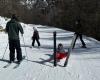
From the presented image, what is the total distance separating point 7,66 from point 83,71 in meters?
2.75

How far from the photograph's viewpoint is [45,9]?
117375mm

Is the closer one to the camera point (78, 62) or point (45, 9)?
point (78, 62)

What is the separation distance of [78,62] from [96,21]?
3523 centimetres

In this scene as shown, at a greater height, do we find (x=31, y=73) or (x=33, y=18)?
(x=31, y=73)

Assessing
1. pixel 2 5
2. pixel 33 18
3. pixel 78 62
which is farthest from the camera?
pixel 33 18

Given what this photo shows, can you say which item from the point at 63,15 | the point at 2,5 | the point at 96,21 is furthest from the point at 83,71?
the point at 63,15

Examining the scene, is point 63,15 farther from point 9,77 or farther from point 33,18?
point 9,77

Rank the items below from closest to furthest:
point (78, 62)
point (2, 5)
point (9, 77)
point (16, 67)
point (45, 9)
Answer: point (9, 77), point (16, 67), point (78, 62), point (2, 5), point (45, 9)

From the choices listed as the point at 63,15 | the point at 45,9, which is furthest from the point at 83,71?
the point at 45,9

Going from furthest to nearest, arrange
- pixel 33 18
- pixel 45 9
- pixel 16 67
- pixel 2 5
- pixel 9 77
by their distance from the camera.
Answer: pixel 45 9 → pixel 33 18 → pixel 2 5 → pixel 16 67 → pixel 9 77

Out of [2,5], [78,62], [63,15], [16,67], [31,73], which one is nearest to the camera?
[31,73]

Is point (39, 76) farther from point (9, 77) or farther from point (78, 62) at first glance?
point (78, 62)

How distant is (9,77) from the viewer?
1163 cm

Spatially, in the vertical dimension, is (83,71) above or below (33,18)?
above
